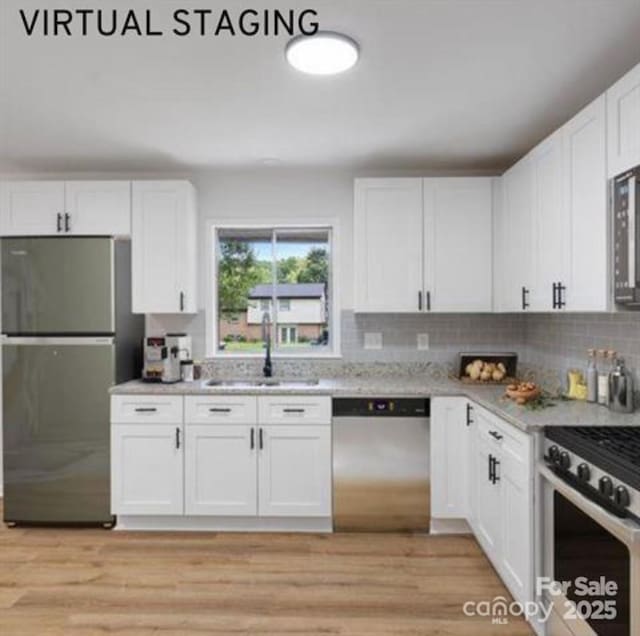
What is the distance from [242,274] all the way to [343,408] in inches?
55.7

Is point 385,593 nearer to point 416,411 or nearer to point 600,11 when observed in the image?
point 416,411

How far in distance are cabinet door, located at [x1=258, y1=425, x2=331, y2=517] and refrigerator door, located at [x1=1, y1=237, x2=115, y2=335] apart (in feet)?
4.27

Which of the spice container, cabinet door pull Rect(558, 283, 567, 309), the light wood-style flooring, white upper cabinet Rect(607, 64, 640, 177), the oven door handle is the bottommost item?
the light wood-style flooring

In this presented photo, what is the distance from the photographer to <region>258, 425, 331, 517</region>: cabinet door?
10.4ft

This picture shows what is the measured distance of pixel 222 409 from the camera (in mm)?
3184

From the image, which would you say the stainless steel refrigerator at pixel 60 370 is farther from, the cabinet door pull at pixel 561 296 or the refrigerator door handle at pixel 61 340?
the cabinet door pull at pixel 561 296

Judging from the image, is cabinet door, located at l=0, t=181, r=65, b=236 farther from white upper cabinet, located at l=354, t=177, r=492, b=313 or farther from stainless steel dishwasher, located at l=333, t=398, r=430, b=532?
stainless steel dishwasher, located at l=333, t=398, r=430, b=532

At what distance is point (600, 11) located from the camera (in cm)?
180

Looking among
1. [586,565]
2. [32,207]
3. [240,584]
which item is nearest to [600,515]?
[586,565]

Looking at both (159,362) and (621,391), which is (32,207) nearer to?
(159,362)

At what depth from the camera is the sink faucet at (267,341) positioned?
12.0ft

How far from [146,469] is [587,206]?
293 cm

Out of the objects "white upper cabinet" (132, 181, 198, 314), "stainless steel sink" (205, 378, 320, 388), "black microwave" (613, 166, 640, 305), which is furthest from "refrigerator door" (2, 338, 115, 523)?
"black microwave" (613, 166, 640, 305)

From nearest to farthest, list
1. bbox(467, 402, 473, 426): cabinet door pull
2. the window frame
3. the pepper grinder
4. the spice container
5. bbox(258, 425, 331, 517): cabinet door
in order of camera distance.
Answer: the pepper grinder, bbox(467, 402, 473, 426): cabinet door pull, bbox(258, 425, 331, 517): cabinet door, the spice container, the window frame
